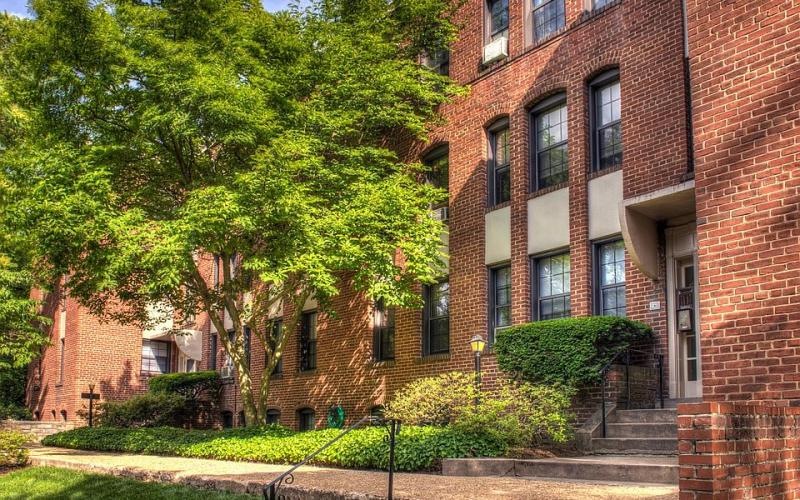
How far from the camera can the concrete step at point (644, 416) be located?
39.9ft

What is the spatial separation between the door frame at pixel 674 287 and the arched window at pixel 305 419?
11276mm

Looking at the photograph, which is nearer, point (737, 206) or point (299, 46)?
point (737, 206)

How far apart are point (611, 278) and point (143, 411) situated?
1577 cm

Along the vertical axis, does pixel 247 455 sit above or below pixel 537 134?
below

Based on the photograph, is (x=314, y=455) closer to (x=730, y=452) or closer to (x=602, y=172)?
(x=730, y=452)

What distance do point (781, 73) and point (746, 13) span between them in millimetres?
814

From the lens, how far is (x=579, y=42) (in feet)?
53.2

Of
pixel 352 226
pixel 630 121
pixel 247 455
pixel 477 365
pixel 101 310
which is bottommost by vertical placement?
pixel 247 455

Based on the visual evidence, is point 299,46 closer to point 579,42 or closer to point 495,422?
point 579,42

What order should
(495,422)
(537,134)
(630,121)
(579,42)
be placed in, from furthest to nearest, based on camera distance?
1. (537,134)
2. (579,42)
3. (630,121)
4. (495,422)

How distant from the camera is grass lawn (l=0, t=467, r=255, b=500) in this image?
11602mm

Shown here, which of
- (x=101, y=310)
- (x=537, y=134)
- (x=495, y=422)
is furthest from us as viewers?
(x=101, y=310)

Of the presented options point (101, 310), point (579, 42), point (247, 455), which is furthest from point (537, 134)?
point (101, 310)

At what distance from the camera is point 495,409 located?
42.8 feet
